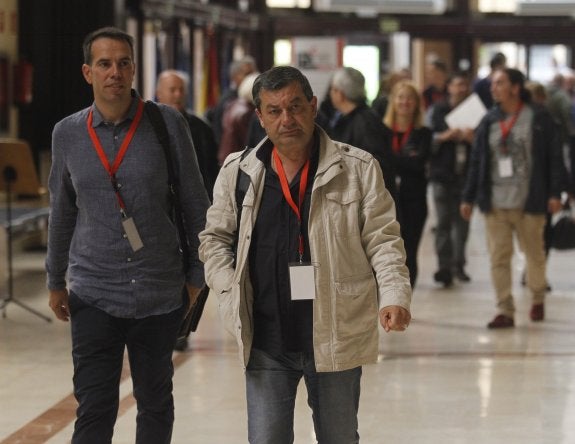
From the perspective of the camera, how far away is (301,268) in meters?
4.05

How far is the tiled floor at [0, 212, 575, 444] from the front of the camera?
21.3 feet

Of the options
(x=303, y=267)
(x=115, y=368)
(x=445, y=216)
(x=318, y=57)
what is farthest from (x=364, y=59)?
(x=303, y=267)

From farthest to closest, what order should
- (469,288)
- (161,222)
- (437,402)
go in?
(469,288) → (437,402) → (161,222)

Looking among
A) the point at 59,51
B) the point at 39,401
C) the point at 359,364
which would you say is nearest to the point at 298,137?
the point at 359,364

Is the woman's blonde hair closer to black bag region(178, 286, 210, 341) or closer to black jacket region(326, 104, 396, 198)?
black jacket region(326, 104, 396, 198)

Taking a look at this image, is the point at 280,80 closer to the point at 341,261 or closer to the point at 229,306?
the point at 341,261

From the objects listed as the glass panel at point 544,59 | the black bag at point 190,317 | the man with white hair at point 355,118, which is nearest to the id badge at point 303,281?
the black bag at point 190,317

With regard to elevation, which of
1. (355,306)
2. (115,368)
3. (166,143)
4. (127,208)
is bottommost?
(115,368)

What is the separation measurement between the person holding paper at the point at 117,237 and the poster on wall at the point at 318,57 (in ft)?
24.3

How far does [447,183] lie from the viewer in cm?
1157

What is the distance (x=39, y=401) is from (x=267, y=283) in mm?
3384

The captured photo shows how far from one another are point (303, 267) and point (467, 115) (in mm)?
7817

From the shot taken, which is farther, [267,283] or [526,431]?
[526,431]

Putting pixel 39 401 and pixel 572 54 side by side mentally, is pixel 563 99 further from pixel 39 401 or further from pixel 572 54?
pixel 572 54
